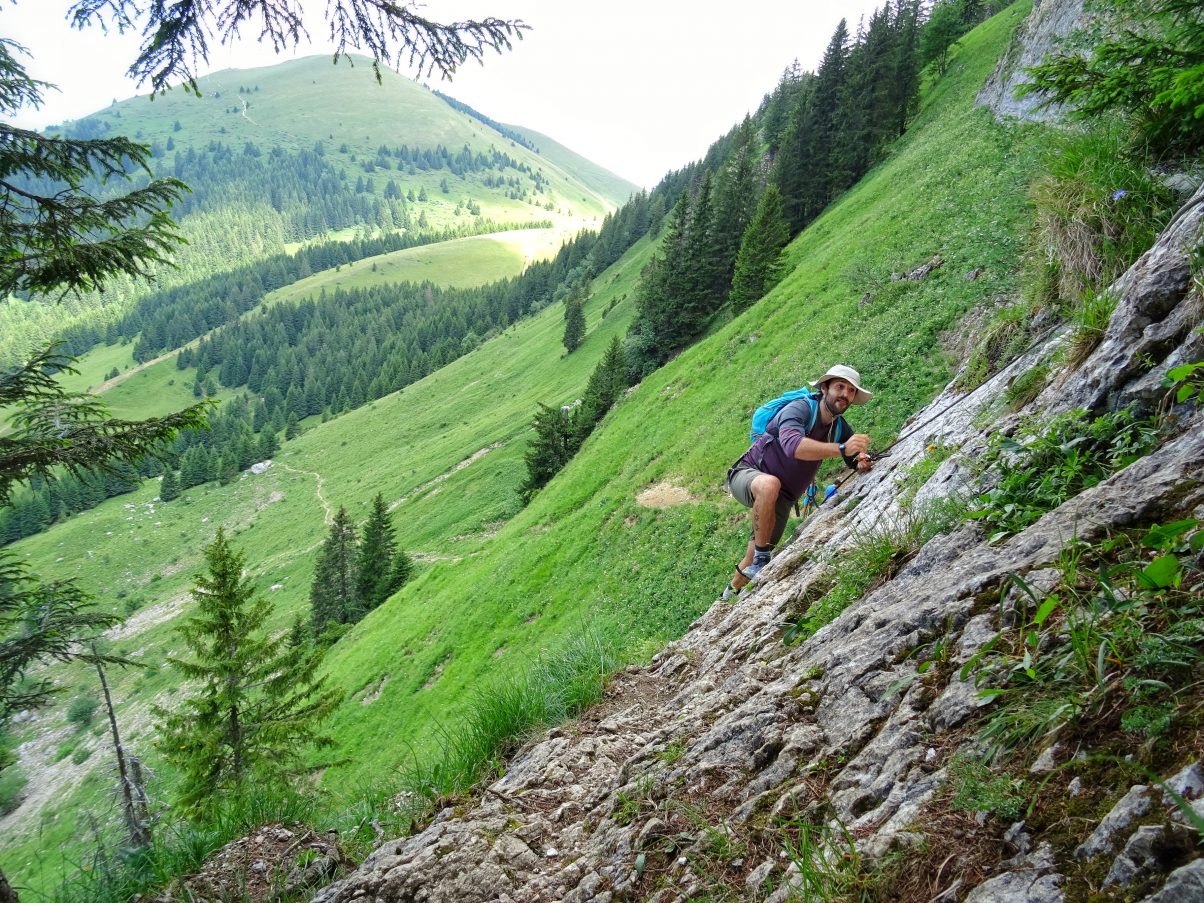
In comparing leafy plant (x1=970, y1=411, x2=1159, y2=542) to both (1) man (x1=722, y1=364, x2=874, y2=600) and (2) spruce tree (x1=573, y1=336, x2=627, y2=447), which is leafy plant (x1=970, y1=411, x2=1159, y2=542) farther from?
(2) spruce tree (x1=573, y1=336, x2=627, y2=447)

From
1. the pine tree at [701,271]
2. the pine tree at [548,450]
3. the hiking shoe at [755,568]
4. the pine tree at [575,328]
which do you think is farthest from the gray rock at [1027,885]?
the pine tree at [575,328]

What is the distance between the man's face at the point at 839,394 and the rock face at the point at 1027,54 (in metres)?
25.2

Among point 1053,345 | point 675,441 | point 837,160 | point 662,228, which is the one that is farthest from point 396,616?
point 662,228

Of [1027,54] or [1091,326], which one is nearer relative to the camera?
[1091,326]

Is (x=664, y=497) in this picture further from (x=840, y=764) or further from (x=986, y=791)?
(x=986, y=791)

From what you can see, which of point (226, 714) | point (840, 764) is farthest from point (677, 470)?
point (840, 764)

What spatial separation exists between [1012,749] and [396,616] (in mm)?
35040

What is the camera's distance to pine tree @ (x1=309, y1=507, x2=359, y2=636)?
4825cm

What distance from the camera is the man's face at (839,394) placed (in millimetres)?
6727

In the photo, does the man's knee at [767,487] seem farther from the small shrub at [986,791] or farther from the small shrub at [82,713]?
the small shrub at [82,713]

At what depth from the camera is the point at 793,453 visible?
646cm

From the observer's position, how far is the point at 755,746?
11.3 feet

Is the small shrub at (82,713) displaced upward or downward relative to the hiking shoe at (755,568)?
downward

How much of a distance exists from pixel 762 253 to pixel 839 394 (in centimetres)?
3828
